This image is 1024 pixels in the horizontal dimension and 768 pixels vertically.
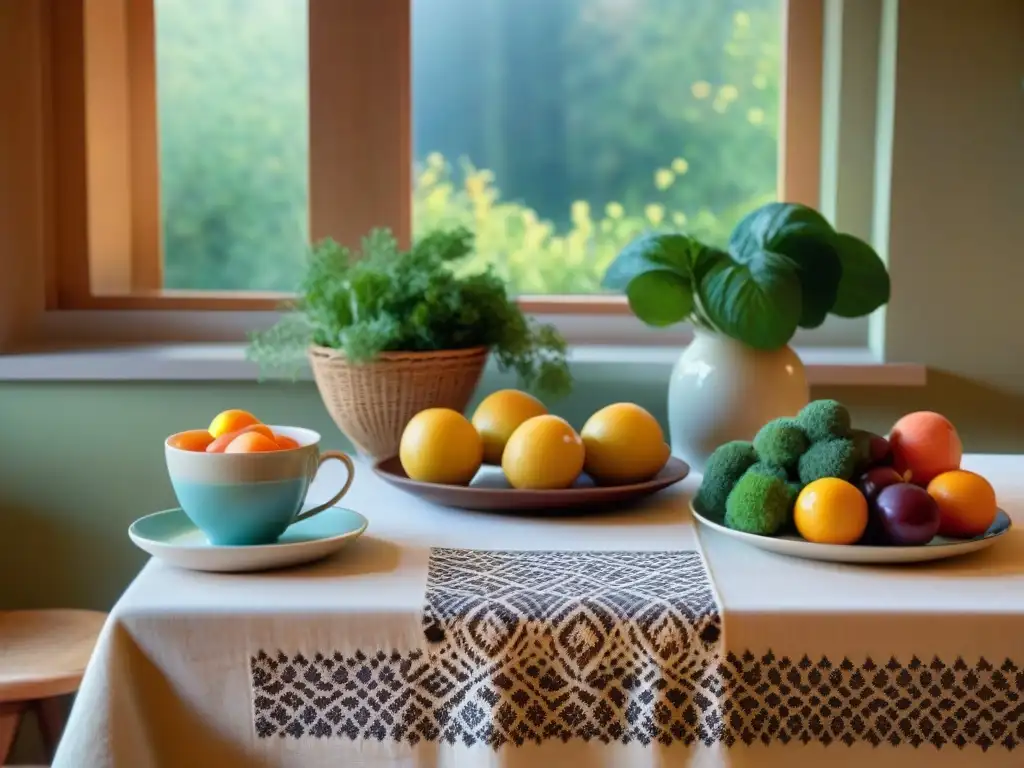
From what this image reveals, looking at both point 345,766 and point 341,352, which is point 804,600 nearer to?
point 345,766

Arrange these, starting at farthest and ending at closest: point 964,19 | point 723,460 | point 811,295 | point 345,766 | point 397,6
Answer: point 397,6 < point 964,19 < point 811,295 < point 723,460 < point 345,766

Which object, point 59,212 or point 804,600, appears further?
point 59,212

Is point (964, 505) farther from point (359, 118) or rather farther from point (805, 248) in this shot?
point (359, 118)

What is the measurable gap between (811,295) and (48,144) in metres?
1.33

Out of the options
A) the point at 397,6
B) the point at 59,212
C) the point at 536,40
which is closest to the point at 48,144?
the point at 59,212

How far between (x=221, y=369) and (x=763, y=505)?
1053 millimetres

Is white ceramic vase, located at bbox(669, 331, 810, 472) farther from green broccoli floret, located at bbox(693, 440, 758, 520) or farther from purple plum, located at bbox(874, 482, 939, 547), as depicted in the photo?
purple plum, located at bbox(874, 482, 939, 547)

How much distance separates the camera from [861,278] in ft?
4.69

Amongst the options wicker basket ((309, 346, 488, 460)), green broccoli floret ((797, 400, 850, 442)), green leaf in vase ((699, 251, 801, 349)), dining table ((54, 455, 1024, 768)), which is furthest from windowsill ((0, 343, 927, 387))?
dining table ((54, 455, 1024, 768))

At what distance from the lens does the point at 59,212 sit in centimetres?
204

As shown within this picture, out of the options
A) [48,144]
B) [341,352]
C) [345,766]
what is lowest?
[345,766]

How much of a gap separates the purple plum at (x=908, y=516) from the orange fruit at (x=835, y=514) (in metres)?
0.02

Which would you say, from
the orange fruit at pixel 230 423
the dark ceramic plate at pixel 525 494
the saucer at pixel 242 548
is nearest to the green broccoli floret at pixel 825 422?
the dark ceramic plate at pixel 525 494

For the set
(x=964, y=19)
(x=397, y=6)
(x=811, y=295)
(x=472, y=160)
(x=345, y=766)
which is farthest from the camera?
(x=472, y=160)
